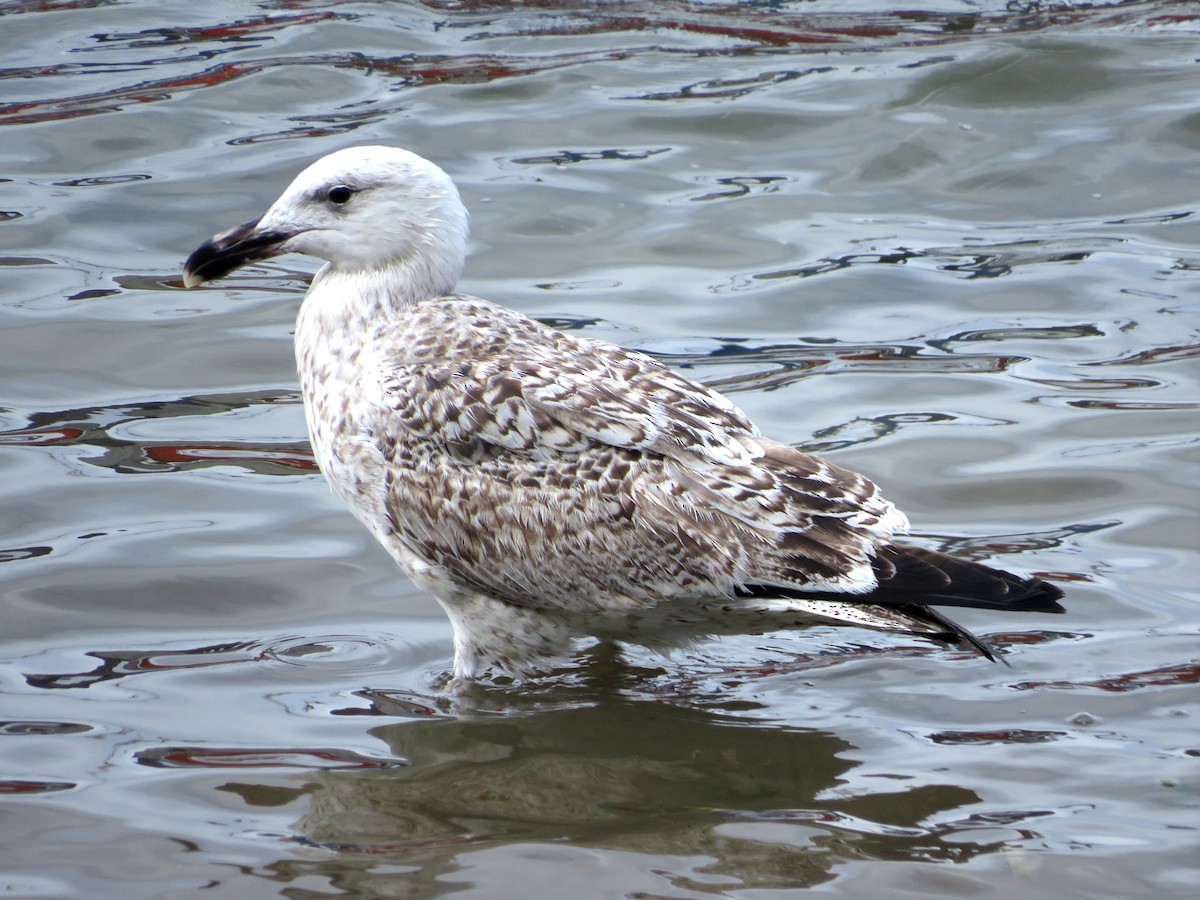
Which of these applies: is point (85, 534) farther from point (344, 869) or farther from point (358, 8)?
point (358, 8)

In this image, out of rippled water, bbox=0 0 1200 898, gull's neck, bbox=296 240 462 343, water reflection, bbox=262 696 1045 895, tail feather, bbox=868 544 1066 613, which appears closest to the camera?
water reflection, bbox=262 696 1045 895

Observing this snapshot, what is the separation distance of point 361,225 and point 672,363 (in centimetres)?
312

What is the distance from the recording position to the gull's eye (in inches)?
218

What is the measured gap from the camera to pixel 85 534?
21.3 ft

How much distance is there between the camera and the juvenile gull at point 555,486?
489 centimetres

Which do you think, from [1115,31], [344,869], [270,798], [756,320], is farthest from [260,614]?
[1115,31]

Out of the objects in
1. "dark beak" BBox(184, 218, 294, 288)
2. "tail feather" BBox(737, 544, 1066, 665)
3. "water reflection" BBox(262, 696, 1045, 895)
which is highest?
"dark beak" BBox(184, 218, 294, 288)

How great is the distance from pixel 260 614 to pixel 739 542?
2133mm

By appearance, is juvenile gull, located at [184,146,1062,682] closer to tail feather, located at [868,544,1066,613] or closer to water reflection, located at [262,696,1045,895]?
tail feather, located at [868,544,1066,613]

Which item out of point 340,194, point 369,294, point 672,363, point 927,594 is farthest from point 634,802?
point 672,363

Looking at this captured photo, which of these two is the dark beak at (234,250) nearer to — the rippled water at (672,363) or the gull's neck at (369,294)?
the gull's neck at (369,294)

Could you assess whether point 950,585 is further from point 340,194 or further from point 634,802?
point 340,194

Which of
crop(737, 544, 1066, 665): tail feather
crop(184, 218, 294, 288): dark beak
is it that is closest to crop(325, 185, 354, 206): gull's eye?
crop(184, 218, 294, 288): dark beak

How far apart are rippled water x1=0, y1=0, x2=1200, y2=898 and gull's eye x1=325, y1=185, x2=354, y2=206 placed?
163 cm
